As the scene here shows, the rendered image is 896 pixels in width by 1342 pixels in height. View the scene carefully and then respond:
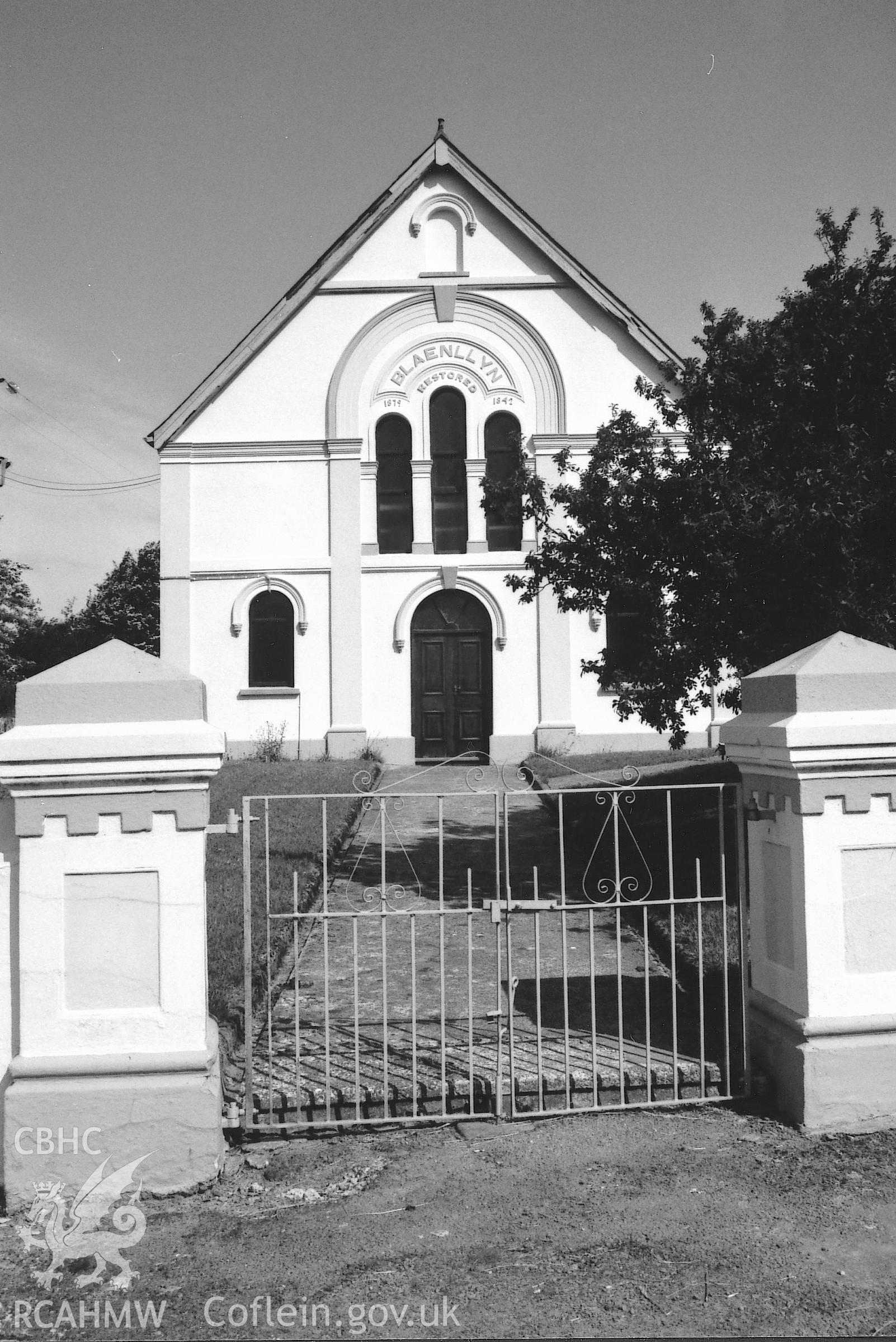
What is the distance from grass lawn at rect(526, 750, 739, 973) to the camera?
716 cm

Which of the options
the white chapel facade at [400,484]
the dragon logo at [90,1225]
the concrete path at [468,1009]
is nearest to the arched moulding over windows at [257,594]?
the white chapel facade at [400,484]

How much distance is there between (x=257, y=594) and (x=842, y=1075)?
1579 centimetres

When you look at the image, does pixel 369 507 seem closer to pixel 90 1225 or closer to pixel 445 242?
pixel 445 242

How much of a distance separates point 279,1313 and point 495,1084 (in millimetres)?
1663

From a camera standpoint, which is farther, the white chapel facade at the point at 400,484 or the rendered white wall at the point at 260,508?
the rendered white wall at the point at 260,508

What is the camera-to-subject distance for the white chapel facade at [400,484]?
62.4 ft

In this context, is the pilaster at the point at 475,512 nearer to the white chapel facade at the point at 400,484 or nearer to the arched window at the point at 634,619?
the white chapel facade at the point at 400,484

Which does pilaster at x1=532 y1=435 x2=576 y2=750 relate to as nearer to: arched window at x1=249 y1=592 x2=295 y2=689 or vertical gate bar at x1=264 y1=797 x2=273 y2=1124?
arched window at x1=249 y1=592 x2=295 y2=689

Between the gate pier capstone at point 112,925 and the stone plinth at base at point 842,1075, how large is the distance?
2482 mm

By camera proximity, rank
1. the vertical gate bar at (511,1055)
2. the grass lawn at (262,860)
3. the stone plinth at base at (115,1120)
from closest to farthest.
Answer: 1. the stone plinth at base at (115,1120)
2. the vertical gate bar at (511,1055)
3. the grass lawn at (262,860)

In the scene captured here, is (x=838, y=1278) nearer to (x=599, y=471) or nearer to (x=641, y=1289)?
(x=641, y=1289)

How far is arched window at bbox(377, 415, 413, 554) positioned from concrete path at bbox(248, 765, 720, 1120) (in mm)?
10744

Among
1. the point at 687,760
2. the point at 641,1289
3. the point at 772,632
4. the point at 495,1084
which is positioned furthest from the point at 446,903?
the point at 687,760

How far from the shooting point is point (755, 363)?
8.22 metres
